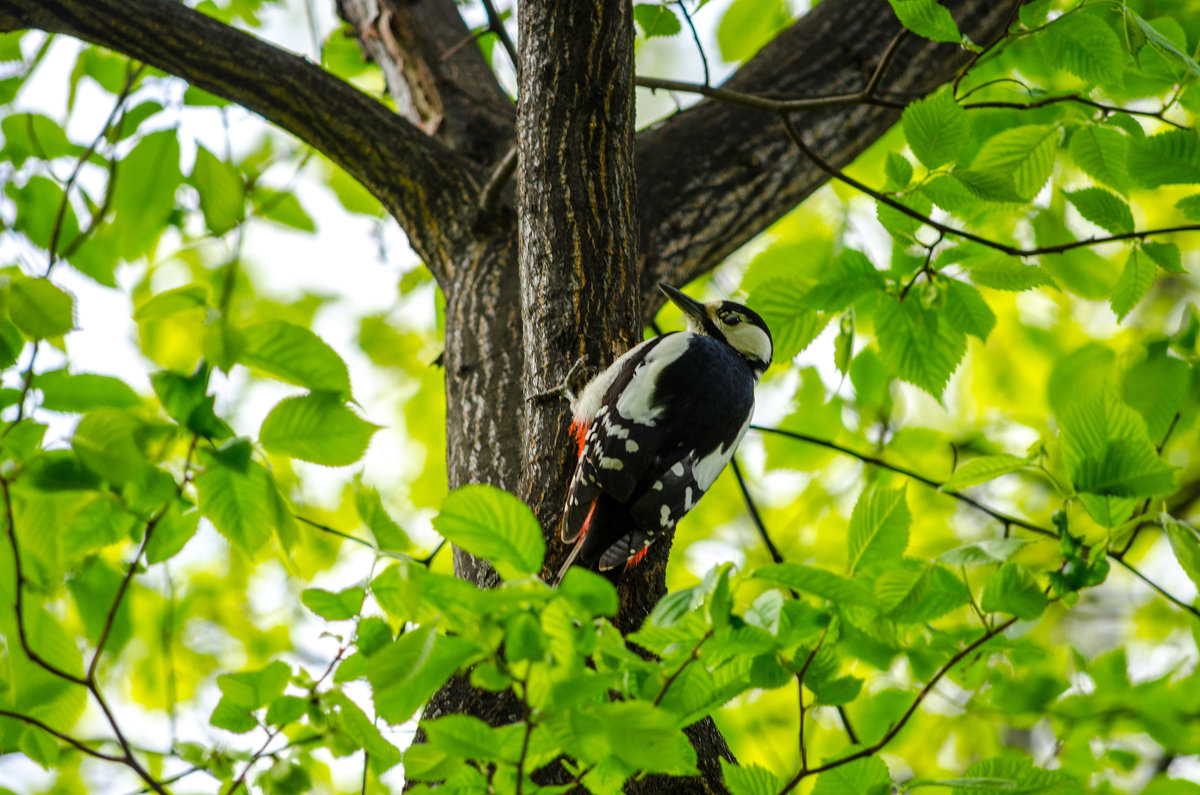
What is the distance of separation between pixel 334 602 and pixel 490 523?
0.41 metres

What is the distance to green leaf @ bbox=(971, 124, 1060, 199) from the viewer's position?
6.39ft

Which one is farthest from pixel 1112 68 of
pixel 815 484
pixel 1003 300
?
pixel 1003 300

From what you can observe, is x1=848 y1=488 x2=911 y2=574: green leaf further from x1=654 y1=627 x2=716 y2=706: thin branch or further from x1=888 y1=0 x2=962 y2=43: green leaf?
x1=888 y1=0 x2=962 y2=43: green leaf

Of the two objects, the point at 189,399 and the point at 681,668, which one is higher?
the point at 189,399

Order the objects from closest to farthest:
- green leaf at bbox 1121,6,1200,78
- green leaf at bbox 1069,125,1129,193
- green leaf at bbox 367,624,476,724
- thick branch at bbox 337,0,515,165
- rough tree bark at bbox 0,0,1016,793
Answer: green leaf at bbox 367,624,476,724, green leaf at bbox 1121,6,1200,78, green leaf at bbox 1069,125,1129,193, rough tree bark at bbox 0,0,1016,793, thick branch at bbox 337,0,515,165

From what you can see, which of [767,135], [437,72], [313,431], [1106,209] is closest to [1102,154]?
[1106,209]

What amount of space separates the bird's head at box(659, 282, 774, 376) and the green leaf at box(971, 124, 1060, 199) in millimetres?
1490

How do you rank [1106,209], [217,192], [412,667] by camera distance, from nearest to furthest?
[412,667]
[1106,209]
[217,192]

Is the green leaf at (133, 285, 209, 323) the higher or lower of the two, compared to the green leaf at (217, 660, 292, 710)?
higher

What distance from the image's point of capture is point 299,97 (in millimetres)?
2688

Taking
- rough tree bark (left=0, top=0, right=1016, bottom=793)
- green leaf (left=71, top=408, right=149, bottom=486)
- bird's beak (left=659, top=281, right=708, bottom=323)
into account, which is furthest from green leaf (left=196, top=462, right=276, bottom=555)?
bird's beak (left=659, top=281, right=708, bottom=323)

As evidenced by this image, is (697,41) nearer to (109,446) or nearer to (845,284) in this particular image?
(845,284)

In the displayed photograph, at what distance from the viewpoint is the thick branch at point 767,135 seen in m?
2.92

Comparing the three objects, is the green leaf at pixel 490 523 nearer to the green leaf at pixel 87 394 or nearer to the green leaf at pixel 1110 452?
the green leaf at pixel 87 394
